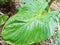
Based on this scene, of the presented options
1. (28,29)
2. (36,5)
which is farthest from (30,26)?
(36,5)

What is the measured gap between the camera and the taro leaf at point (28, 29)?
1076mm

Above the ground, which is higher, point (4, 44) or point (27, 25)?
point (27, 25)

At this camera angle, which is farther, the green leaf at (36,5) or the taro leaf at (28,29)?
the green leaf at (36,5)

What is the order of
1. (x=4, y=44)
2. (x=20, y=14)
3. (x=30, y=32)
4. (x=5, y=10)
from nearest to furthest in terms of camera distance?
(x=30, y=32)
(x=20, y=14)
(x=4, y=44)
(x=5, y=10)

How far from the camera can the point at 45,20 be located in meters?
1.16

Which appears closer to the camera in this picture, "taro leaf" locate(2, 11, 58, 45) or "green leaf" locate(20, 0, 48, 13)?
"taro leaf" locate(2, 11, 58, 45)

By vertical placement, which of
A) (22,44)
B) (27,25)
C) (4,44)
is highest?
(27,25)

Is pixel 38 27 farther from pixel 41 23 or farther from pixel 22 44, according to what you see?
pixel 22 44

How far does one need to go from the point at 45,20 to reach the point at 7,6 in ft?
3.45

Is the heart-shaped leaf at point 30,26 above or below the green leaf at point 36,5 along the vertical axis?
below

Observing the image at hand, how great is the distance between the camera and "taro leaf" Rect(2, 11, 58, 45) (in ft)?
3.53

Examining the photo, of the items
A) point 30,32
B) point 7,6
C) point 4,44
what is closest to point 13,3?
point 7,6

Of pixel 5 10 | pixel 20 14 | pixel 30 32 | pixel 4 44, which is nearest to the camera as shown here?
pixel 30 32

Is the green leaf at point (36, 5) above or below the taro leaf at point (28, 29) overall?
above
